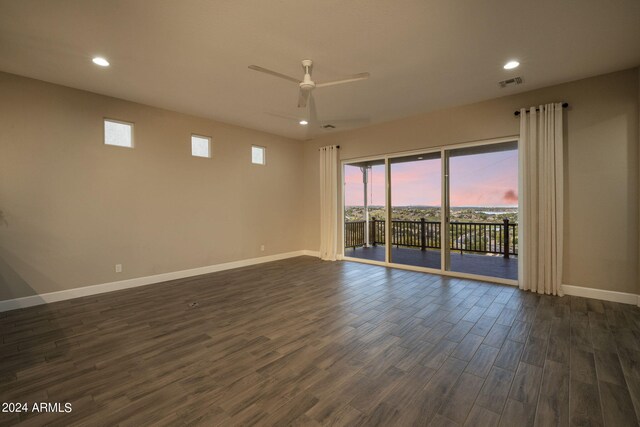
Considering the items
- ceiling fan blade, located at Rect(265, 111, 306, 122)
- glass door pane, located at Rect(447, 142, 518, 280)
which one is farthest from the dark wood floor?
ceiling fan blade, located at Rect(265, 111, 306, 122)

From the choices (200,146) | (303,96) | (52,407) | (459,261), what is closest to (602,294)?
(459,261)

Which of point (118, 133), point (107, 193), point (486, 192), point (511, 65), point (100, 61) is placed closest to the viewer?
point (100, 61)

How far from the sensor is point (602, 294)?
3.60m

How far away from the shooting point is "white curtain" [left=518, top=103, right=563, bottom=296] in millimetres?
3773

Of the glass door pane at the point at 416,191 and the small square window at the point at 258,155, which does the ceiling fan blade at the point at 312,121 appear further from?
the glass door pane at the point at 416,191

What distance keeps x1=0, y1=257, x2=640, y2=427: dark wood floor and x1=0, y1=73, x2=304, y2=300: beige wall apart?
68cm

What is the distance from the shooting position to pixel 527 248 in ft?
13.2

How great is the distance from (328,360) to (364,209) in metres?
5.28

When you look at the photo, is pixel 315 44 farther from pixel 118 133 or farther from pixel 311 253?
pixel 311 253

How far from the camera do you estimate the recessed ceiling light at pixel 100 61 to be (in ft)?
10.0

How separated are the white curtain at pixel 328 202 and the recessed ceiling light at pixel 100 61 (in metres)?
4.20

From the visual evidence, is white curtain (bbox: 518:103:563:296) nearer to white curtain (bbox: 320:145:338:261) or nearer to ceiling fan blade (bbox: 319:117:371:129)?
ceiling fan blade (bbox: 319:117:371:129)

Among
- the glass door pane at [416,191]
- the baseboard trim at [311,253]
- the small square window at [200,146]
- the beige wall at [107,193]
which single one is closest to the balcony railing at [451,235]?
the glass door pane at [416,191]

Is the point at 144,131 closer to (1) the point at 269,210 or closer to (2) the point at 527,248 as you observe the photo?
(1) the point at 269,210
